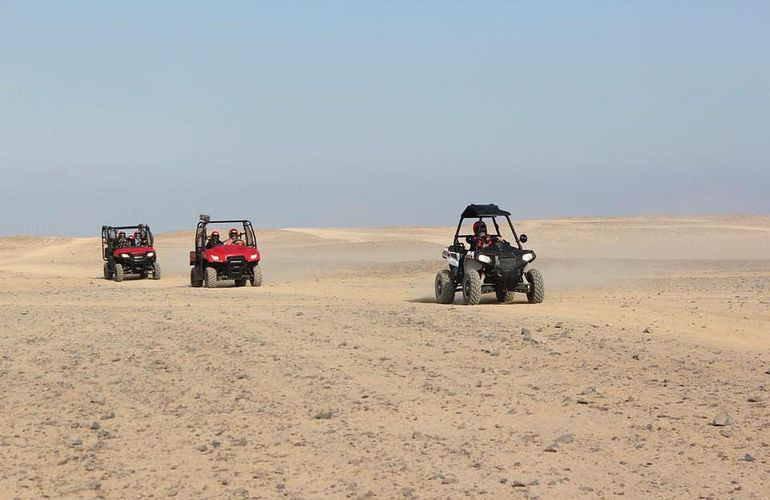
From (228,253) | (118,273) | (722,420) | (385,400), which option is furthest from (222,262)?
(722,420)

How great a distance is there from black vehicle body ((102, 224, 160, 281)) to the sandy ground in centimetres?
1455

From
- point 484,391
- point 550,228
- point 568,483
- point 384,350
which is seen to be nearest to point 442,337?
point 384,350

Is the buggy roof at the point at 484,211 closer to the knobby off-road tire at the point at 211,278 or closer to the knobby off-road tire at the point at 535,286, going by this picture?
the knobby off-road tire at the point at 535,286

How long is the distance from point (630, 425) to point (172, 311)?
10612 mm

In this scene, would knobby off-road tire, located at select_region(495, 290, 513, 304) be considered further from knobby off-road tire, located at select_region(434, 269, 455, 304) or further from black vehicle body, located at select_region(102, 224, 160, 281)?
black vehicle body, located at select_region(102, 224, 160, 281)

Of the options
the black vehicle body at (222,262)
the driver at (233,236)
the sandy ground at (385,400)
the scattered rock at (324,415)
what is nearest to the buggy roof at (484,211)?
the sandy ground at (385,400)

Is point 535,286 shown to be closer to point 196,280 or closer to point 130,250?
point 196,280

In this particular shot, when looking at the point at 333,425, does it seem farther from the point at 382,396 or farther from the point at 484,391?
the point at 484,391

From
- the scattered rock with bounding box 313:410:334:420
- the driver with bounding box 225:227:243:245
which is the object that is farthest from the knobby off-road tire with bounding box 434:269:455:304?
the scattered rock with bounding box 313:410:334:420

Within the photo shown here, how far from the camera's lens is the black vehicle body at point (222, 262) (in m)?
26.3

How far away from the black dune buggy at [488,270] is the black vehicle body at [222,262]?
848 centimetres

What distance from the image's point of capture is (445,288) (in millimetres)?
19172

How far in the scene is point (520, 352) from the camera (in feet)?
37.3

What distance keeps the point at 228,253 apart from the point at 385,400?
18362 mm
